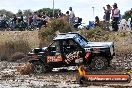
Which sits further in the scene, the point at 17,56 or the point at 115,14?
the point at 17,56

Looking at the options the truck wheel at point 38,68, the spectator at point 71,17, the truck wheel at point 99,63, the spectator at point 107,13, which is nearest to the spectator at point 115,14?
the spectator at point 107,13

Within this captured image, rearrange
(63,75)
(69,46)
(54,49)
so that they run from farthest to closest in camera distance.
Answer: (54,49)
(69,46)
(63,75)

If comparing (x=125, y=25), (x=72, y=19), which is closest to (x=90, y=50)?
(x=125, y=25)

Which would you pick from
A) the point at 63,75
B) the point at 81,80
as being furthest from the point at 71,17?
the point at 81,80

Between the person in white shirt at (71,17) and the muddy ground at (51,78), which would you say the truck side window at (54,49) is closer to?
the muddy ground at (51,78)

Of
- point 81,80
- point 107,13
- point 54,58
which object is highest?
point 107,13

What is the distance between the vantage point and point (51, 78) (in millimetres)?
21859

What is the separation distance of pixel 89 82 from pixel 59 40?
439 cm

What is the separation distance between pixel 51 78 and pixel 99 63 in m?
2.43

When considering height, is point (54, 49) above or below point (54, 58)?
above

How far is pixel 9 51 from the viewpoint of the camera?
33562mm

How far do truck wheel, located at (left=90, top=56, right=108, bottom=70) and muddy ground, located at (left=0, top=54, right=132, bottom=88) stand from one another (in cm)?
31

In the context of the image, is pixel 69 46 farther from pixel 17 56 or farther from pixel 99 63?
pixel 17 56

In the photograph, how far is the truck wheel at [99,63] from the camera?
22406 mm
